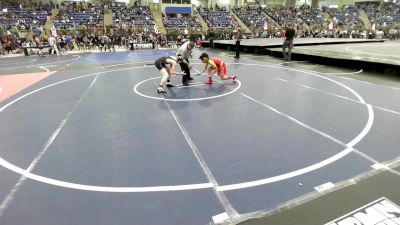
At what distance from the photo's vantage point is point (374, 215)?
8.48ft

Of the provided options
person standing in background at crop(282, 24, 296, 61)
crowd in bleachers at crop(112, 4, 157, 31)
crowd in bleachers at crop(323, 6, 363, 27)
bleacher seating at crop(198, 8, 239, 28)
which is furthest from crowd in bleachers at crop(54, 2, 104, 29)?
crowd in bleachers at crop(323, 6, 363, 27)

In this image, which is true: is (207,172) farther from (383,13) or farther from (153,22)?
(383,13)

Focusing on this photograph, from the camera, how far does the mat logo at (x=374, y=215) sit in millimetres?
2490

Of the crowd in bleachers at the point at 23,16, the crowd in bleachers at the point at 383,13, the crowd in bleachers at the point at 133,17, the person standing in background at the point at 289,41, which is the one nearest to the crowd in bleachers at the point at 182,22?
the crowd in bleachers at the point at 133,17

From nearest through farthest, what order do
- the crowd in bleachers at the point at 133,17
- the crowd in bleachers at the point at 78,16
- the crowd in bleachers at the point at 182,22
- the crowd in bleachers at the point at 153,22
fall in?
the crowd in bleachers at the point at 153,22 < the crowd in bleachers at the point at 78,16 < the crowd in bleachers at the point at 133,17 < the crowd in bleachers at the point at 182,22

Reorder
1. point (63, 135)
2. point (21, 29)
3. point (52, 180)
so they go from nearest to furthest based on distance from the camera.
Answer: point (52, 180)
point (63, 135)
point (21, 29)

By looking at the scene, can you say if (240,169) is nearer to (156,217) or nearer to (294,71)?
(156,217)

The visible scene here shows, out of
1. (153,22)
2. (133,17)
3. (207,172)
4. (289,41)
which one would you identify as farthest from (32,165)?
(133,17)

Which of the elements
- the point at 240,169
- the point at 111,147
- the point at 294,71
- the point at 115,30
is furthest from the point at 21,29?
the point at 240,169

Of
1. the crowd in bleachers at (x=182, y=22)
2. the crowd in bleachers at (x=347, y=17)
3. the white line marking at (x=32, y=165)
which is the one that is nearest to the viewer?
the white line marking at (x=32, y=165)

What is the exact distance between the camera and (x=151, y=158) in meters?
3.93

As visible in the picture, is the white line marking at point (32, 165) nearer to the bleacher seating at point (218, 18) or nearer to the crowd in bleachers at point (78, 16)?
the crowd in bleachers at point (78, 16)

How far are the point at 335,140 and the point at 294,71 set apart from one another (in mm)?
6290

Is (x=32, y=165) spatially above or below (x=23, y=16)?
below
